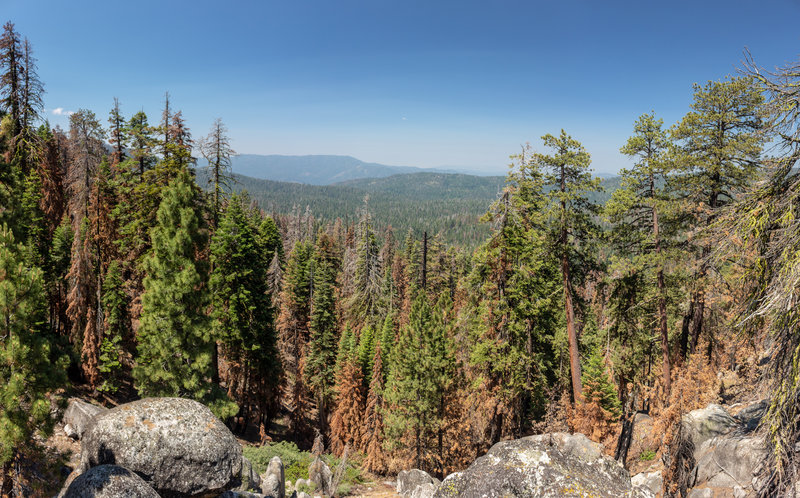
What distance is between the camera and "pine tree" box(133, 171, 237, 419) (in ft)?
49.0

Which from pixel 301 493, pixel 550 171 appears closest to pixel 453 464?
pixel 301 493

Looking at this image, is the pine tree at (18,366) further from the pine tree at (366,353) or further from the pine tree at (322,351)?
the pine tree at (322,351)

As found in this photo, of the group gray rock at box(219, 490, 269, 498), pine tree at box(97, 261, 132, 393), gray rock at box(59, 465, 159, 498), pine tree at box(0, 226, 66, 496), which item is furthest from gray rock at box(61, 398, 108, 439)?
gray rock at box(59, 465, 159, 498)

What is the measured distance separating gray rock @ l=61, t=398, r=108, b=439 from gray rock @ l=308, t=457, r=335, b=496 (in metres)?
9.17

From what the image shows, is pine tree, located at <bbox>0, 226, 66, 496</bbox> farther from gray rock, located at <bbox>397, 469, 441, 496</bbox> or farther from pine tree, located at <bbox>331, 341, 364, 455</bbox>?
pine tree, located at <bbox>331, 341, 364, 455</bbox>

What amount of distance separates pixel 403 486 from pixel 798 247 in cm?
1721

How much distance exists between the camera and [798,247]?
5.83m

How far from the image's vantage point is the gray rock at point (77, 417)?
16.1 metres

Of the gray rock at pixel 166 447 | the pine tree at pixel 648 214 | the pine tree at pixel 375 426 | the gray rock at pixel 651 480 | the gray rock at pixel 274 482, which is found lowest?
the pine tree at pixel 375 426

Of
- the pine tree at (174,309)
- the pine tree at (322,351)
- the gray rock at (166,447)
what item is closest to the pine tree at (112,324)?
the pine tree at (174,309)

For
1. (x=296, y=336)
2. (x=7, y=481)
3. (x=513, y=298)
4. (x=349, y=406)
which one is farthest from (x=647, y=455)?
(x=296, y=336)

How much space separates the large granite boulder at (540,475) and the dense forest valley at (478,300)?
2.27 metres

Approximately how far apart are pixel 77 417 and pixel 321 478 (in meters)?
10.4

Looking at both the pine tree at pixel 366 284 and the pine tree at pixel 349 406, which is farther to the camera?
the pine tree at pixel 366 284
